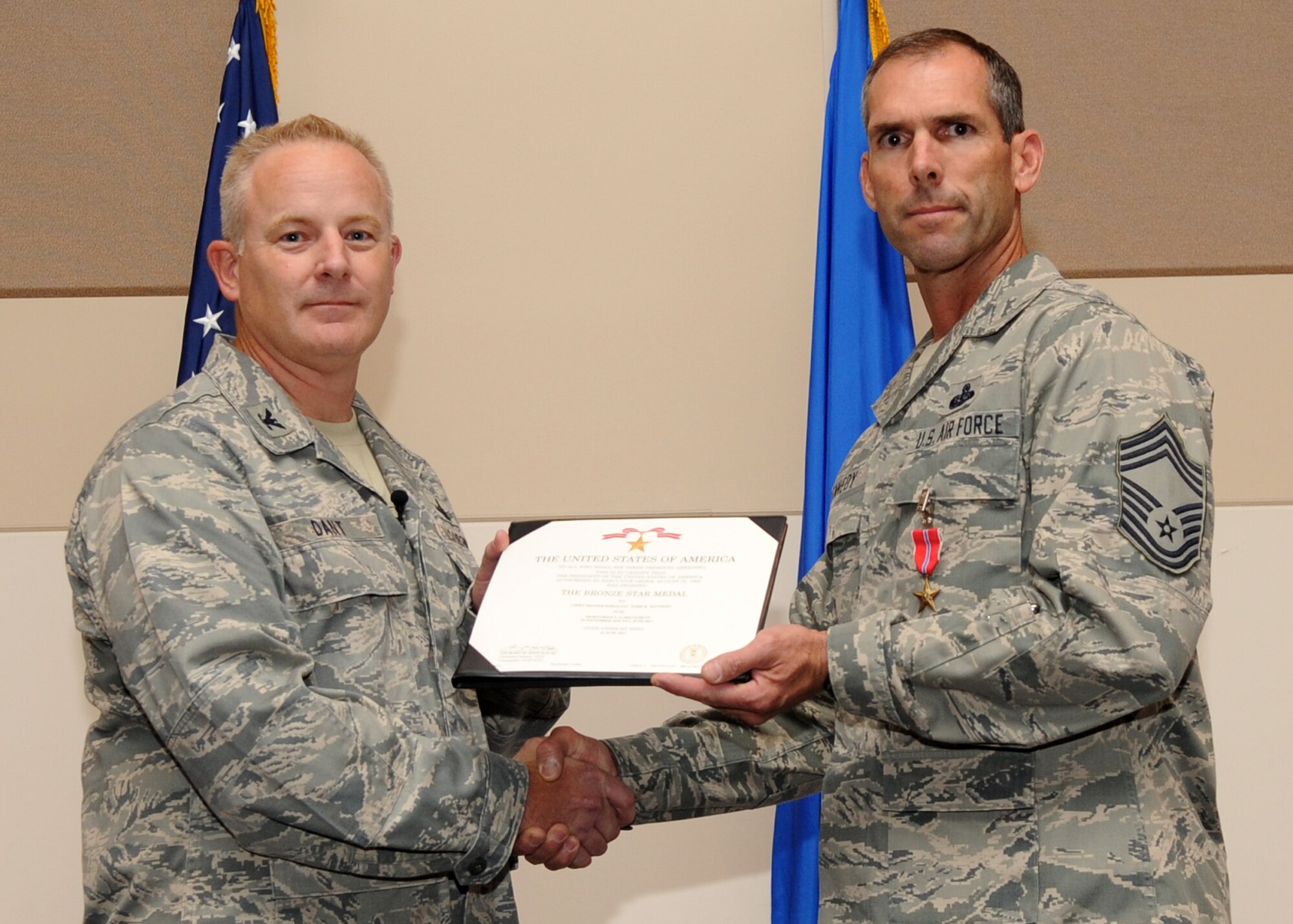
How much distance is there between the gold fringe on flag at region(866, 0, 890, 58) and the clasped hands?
1931mm

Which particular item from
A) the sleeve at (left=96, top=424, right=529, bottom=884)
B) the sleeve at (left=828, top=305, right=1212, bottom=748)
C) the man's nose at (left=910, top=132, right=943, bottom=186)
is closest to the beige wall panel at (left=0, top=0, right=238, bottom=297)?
the sleeve at (left=96, top=424, right=529, bottom=884)

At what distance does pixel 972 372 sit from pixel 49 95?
2791 millimetres

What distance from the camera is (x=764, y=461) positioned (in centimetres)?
345

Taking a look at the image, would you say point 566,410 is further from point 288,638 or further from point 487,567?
point 288,638

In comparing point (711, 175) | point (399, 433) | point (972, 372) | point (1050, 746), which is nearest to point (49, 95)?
point (399, 433)

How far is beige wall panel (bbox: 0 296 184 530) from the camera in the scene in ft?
11.0

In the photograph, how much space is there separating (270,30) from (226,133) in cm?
35

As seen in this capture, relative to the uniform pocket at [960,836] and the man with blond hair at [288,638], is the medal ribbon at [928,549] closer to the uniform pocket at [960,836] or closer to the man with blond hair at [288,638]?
the uniform pocket at [960,836]

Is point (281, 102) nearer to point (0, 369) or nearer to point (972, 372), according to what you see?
point (0, 369)

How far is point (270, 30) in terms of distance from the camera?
3.35 meters

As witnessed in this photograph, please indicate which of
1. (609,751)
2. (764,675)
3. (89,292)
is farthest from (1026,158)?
(89,292)

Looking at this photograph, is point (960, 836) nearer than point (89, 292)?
Yes

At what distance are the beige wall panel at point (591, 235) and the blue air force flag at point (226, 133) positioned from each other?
0.15 m

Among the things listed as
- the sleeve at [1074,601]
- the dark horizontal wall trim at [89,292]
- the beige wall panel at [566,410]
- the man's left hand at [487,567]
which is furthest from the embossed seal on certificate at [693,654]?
the dark horizontal wall trim at [89,292]
